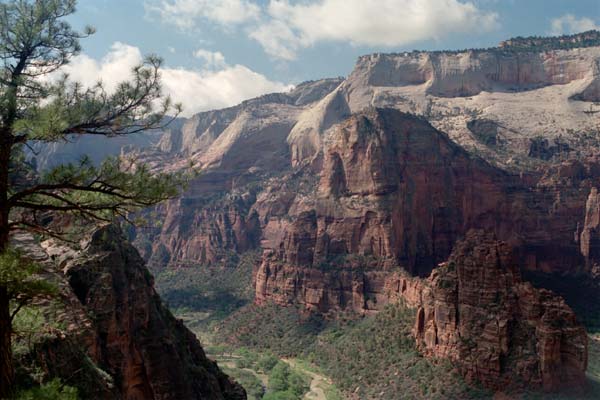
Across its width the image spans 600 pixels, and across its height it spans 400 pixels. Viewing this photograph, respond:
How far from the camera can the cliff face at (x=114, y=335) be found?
51.9 feet

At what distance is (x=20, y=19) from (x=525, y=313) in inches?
1370

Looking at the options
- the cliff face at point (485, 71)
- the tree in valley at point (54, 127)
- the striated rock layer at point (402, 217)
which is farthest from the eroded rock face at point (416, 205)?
the cliff face at point (485, 71)

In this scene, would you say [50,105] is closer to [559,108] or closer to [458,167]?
[458,167]

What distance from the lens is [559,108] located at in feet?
412

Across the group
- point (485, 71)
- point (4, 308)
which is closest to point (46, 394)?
point (4, 308)

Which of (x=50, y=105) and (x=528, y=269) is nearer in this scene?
(x=50, y=105)

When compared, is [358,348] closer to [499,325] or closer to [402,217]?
[402,217]

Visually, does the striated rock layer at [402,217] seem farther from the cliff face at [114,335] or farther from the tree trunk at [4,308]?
the tree trunk at [4,308]

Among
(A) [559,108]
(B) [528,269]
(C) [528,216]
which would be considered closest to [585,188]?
(C) [528,216]

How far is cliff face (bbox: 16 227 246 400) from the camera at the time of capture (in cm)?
1581

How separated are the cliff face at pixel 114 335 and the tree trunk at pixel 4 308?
4.68 metres

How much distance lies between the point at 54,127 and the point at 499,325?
3339 cm

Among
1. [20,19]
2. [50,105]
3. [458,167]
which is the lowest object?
[50,105]

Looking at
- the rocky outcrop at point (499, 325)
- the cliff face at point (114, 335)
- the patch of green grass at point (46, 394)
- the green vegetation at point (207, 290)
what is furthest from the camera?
the green vegetation at point (207, 290)
